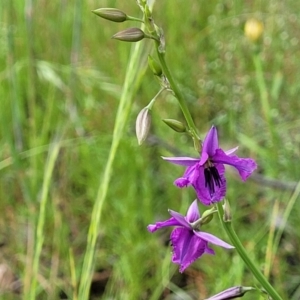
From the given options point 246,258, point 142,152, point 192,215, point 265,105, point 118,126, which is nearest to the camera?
point 246,258

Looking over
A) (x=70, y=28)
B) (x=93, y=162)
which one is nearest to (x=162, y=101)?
(x=93, y=162)

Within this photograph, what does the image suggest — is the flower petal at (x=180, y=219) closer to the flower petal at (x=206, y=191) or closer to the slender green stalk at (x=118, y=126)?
the flower petal at (x=206, y=191)

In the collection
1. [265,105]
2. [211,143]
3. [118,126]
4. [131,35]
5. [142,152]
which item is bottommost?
[142,152]

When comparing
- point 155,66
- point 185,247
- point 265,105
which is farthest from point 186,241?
point 265,105

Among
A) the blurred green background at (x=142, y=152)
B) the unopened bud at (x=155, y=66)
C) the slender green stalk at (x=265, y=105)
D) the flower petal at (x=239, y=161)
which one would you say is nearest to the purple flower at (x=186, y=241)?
the flower petal at (x=239, y=161)

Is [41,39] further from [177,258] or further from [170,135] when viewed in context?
[177,258]

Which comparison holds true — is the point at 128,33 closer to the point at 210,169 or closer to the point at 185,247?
the point at 210,169

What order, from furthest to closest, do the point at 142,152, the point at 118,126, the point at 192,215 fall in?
Result: the point at 142,152
the point at 118,126
the point at 192,215

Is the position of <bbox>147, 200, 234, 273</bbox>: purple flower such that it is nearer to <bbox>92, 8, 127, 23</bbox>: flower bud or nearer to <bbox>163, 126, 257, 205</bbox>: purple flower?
<bbox>163, 126, 257, 205</bbox>: purple flower
